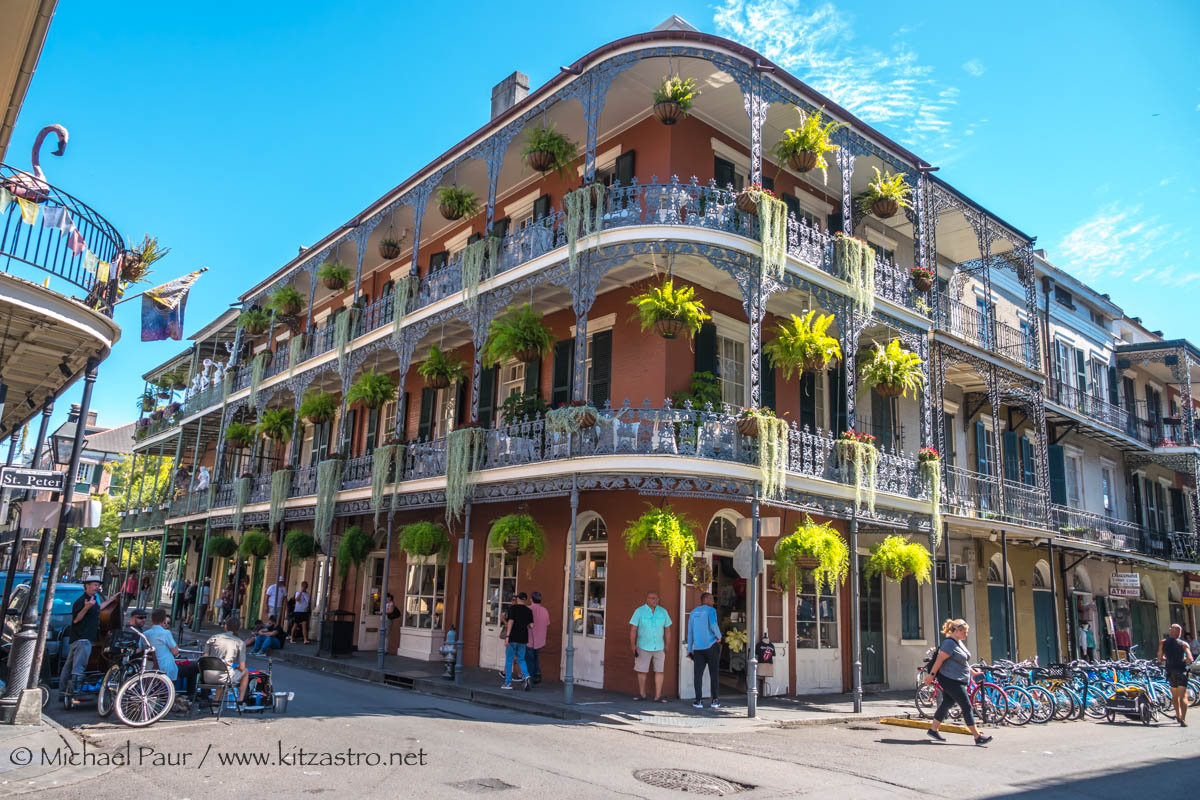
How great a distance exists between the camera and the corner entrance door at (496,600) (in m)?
15.8

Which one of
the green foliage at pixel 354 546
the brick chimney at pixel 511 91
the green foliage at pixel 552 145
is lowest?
the green foliage at pixel 354 546

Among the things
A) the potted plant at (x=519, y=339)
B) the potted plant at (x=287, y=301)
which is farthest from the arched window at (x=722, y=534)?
the potted plant at (x=287, y=301)

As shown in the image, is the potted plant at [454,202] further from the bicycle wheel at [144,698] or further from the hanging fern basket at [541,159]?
the bicycle wheel at [144,698]

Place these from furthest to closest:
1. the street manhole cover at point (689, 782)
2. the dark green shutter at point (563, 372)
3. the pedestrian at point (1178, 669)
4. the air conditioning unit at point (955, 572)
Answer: the air conditioning unit at point (955, 572), the dark green shutter at point (563, 372), the pedestrian at point (1178, 669), the street manhole cover at point (689, 782)

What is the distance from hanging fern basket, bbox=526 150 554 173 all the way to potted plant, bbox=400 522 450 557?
22.8 feet

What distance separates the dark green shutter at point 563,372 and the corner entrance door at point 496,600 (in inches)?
124

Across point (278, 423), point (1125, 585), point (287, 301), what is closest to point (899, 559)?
point (1125, 585)

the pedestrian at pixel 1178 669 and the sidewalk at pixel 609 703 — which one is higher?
the pedestrian at pixel 1178 669

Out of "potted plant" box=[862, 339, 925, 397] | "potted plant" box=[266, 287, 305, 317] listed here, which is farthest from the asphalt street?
"potted plant" box=[266, 287, 305, 317]

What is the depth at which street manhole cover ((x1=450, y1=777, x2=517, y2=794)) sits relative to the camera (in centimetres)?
653

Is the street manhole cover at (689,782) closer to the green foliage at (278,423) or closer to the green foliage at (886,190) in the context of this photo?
the green foliage at (886,190)

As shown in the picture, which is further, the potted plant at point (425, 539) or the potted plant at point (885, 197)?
the potted plant at point (885, 197)

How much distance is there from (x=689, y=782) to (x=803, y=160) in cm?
1023

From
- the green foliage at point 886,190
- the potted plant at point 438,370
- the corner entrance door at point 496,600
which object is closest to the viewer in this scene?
the green foliage at point 886,190
